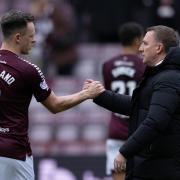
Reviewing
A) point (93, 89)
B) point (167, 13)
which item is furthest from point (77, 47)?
point (93, 89)

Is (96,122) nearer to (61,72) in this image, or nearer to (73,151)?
(73,151)

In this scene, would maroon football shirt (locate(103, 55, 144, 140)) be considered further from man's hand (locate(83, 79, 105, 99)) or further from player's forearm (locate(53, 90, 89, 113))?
player's forearm (locate(53, 90, 89, 113))

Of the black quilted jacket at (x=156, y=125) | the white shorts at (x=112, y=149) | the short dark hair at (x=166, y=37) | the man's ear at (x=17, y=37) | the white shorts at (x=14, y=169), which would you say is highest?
the short dark hair at (x=166, y=37)

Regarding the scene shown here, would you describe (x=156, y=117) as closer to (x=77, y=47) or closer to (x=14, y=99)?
(x=14, y=99)

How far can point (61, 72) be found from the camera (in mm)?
12586

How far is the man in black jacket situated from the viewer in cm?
576

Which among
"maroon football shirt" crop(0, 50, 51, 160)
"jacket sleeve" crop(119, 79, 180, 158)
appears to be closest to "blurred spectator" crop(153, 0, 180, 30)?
"maroon football shirt" crop(0, 50, 51, 160)

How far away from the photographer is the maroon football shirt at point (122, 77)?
817 centimetres

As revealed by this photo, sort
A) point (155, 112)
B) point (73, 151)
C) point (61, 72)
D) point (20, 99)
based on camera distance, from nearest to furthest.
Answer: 1. point (155, 112)
2. point (20, 99)
3. point (73, 151)
4. point (61, 72)

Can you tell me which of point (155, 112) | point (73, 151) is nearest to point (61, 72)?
point (73, 151)

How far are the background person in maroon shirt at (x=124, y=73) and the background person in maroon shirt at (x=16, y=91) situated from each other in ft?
6.73

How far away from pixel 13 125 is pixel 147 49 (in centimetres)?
112

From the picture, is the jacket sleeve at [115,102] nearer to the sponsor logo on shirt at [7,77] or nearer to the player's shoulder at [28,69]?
the player's shoulder at [28,69]

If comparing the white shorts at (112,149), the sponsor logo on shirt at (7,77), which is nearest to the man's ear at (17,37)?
the sponsor logo on shirt at (7,77)
